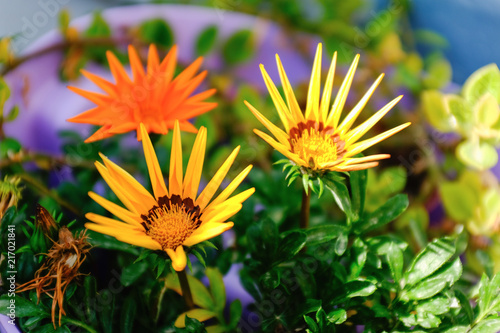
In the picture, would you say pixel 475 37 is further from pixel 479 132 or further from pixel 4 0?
pixel 4 0

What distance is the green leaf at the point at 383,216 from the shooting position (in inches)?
13.7

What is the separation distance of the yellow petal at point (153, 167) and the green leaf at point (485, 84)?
1.13ft

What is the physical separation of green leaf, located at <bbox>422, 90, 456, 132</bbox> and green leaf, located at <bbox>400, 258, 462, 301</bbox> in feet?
0.77

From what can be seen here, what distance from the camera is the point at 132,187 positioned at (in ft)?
0.93

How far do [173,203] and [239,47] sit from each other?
40 centimetres

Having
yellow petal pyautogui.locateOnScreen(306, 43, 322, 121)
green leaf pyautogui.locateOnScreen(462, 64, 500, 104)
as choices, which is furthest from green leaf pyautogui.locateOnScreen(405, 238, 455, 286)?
green leaf pyautogui.locateOnScreen(462, 64, 500, 104)

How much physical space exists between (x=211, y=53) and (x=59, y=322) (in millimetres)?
450

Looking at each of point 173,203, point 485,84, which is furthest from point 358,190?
point 485,84

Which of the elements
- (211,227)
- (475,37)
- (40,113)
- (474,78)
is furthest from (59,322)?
(475,37)

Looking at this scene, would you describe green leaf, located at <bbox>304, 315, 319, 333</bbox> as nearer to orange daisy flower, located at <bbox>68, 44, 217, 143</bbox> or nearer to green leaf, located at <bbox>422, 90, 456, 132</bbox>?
orange daisy flower, located at <bbox>68, 44, 217, 143</bbox>

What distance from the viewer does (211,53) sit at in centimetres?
67

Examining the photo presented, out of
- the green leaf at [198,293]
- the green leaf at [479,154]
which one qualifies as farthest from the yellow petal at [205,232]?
the green leaf at [479,154]

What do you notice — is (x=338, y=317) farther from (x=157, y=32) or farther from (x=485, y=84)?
(x=157, y=32)

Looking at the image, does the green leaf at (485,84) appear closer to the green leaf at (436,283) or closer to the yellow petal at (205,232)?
the green leaf at (436,283)
